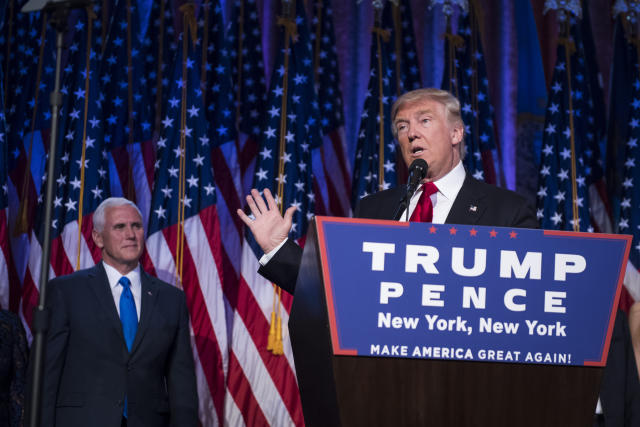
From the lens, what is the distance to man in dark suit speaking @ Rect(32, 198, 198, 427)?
352 cm

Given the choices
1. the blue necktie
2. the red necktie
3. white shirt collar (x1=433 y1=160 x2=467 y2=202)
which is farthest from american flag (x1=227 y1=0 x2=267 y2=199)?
the red necktie

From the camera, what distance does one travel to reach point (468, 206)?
7.14 ft

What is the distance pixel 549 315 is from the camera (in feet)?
5.14

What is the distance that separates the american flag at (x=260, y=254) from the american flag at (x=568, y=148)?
162 centimetres

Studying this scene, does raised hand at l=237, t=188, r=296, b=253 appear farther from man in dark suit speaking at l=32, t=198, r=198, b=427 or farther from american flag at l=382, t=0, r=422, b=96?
american flag at l=382, t=0, r=422, b=96

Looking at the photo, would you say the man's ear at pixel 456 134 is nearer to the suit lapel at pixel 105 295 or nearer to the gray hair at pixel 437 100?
the gray hair at pixel 437 100

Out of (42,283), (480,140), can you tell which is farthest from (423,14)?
(42,283)

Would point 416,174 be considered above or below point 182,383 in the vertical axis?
above

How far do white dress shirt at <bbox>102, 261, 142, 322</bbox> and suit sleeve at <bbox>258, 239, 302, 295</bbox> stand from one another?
1965 millimetres

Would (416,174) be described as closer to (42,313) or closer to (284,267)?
(284,267)

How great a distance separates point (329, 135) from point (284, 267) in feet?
12.0

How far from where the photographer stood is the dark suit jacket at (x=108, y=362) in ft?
11.5

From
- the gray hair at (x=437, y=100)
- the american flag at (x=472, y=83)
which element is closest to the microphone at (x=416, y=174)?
the gray hair at (x=437, y=100)

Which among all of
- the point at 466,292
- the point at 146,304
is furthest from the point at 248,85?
the point at 466,292
